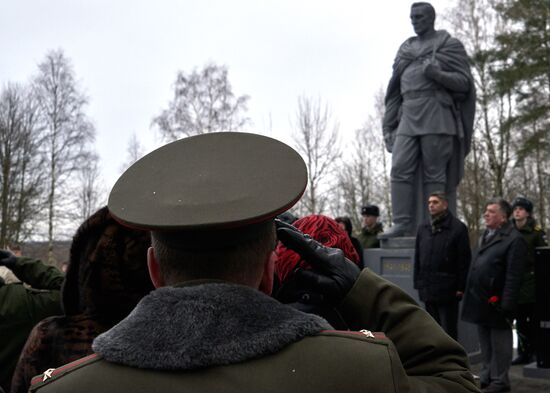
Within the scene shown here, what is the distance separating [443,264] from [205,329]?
566cm

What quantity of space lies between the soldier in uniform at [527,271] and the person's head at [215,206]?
6343 mm

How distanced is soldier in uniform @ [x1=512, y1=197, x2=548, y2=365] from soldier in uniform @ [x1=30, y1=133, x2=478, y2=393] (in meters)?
6.14

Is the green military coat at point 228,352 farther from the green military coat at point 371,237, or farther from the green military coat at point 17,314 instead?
the green military coat at point 371,237

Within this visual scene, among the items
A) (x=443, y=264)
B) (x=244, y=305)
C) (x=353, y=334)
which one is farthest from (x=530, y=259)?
(x=244, y=305)

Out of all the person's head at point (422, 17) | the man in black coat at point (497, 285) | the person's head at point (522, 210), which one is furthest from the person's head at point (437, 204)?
the person's head at point (422, 17)

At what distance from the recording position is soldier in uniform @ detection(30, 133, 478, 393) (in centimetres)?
106

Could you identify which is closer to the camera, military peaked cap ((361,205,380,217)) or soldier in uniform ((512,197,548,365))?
soldier in uniform ((512,197,548,365))

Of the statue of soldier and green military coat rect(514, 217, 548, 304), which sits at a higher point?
the statue of soldier

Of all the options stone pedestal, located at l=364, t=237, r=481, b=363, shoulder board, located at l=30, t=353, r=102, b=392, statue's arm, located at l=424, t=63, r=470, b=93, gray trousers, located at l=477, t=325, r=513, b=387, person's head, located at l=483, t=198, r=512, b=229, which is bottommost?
gray trousers, located at l=477, t=325, r=513, b=387

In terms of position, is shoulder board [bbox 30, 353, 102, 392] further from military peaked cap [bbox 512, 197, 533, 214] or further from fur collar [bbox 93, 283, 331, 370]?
military peaked cap [bbox 512, 197, 533, 214]

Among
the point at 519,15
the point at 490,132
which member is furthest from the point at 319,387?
the point at 490,132

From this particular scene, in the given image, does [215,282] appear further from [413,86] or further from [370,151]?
[370,151]

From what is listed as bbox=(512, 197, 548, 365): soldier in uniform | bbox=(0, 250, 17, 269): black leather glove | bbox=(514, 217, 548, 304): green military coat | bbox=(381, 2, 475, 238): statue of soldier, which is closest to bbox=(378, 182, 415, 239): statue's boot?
bbox=(381, 2, 475, 238): statue of soldier

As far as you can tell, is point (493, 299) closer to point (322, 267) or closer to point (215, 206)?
point (322, 267)
